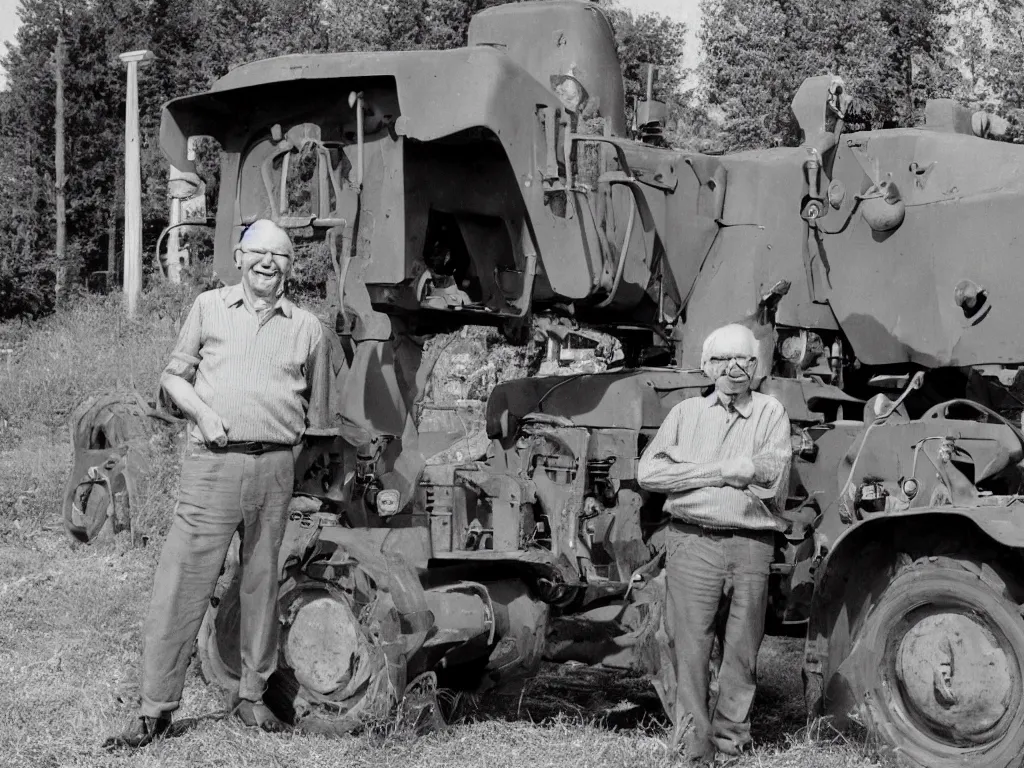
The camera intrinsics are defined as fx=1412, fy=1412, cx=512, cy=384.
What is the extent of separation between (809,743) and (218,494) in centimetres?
264

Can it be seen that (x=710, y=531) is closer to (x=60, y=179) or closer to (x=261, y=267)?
(x=261, y=267)

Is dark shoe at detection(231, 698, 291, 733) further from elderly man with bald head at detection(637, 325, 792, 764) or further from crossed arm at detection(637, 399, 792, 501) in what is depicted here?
crossed arm at detection(637, 399, 792, 501)

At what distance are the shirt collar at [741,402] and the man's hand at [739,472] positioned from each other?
0.23m

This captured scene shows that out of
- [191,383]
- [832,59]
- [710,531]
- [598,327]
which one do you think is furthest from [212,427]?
[832,59]

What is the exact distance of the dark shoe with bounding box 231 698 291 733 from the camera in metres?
6.04

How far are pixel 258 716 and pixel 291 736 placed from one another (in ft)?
0.56

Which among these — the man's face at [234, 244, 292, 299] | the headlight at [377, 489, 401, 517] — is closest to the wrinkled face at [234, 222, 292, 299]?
the man's face at [234, 244, 292, 299]

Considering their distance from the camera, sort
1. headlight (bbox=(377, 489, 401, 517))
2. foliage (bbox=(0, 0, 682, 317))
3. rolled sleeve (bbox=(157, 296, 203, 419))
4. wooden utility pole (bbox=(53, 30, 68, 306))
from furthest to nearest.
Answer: wooden utility pole (bbox=(53, 30, 68, 306)) → foliage (bbox=(0, 0, 682, 317)) → headlight (bbox=(377, 489, 401, 517)) → rolled sleeve (bbox=(157, 296, 203, 419))

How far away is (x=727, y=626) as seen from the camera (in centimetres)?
564

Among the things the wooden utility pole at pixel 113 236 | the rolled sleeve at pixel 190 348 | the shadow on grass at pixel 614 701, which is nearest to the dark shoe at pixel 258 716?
the shadow on grass at pixel 614 701

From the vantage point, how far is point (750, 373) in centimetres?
571

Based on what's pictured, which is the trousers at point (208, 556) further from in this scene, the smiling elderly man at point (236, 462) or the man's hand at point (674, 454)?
the man's hand at point (674, 454)

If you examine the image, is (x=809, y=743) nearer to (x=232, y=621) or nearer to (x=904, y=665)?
(x=904, y=665)

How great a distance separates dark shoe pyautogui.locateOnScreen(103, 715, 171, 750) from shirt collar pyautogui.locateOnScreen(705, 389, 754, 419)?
2.59m
